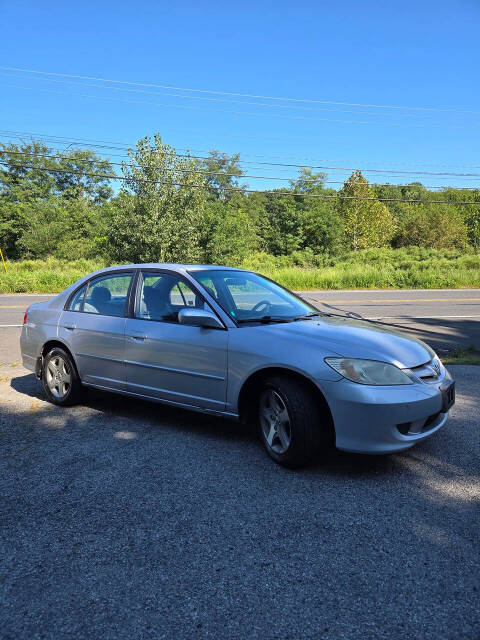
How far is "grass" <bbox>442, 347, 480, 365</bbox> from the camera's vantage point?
7277 mm

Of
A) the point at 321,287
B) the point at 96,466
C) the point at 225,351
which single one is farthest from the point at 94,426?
the point at 321,287

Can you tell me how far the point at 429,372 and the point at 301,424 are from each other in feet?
3.38

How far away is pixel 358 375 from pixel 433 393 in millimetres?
575

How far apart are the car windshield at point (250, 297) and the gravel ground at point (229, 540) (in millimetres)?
1056

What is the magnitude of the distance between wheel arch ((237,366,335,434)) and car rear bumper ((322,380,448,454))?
0.11 metres

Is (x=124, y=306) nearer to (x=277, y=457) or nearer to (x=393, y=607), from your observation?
(x=277, y=457)

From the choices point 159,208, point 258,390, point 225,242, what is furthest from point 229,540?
point 225,242

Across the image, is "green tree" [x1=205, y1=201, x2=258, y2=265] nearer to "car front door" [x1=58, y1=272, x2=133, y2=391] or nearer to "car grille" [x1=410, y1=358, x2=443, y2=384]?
"car front door" [x1=58, y1=272, x2=133, y2=391]

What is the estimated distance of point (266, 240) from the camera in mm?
54625

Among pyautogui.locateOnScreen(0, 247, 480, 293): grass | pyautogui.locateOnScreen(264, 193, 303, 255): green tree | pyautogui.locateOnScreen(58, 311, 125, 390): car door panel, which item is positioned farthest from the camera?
pyautogui.locateOnScreen(264, 193, 303, 255): green tree

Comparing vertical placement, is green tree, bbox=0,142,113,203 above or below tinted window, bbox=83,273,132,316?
above

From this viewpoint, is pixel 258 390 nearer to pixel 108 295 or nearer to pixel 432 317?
pixel 108 295

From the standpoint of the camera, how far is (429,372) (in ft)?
11.8

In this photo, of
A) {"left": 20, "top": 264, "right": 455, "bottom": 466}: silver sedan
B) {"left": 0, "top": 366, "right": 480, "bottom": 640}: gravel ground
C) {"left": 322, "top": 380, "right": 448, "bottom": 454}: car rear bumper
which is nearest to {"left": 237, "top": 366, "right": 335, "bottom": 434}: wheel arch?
{"left": 20, "top": 264, "right": 455, "bottom": 466}: silver sedan
